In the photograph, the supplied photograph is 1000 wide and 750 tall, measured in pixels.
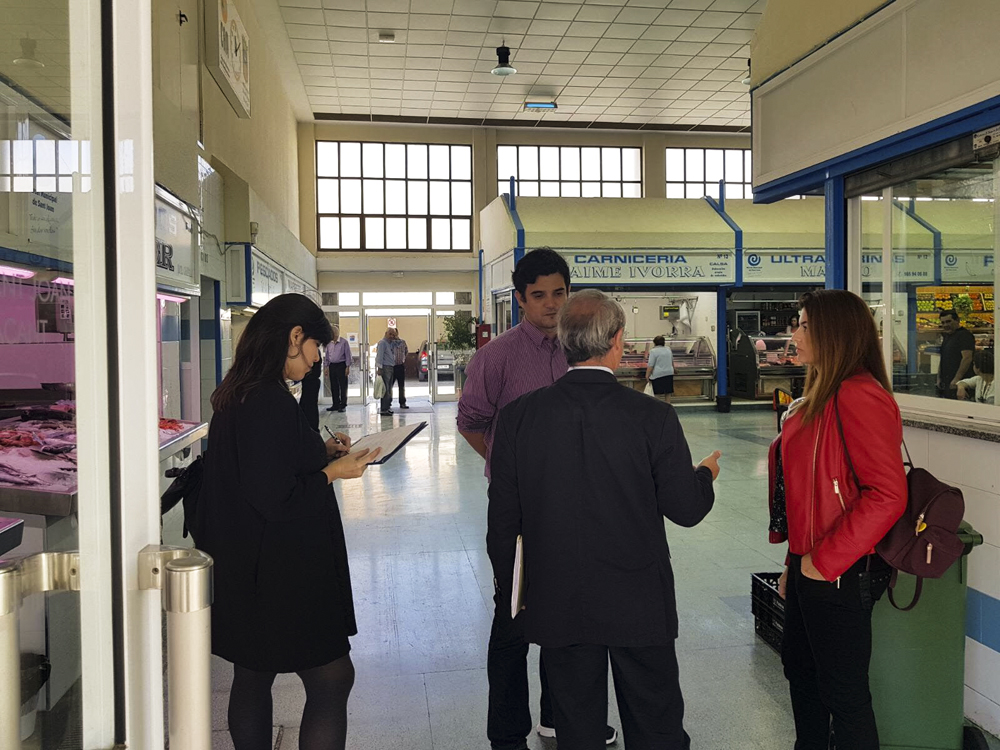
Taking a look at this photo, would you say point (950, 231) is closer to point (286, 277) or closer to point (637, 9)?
point (637, 9)

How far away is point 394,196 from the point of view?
17078mm

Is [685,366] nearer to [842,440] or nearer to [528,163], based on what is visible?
[528,163]

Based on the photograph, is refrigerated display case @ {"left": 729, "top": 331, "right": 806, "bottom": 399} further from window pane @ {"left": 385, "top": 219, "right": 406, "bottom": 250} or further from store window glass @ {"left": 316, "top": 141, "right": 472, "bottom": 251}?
window pane @ {"left": 385, "top": 219, "right": 406, "bottom": 250}

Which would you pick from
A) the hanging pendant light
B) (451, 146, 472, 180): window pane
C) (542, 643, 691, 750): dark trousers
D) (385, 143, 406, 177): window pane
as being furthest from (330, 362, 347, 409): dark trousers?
(542, 643, 691, 750): dark trousers

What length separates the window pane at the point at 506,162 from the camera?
56.6 feet

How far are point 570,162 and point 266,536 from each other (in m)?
16.7

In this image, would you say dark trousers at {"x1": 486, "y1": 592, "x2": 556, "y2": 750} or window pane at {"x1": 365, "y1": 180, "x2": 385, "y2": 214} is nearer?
dark trousers at {"x1": 486, "y1": 592, "x2": 556, "y2": 750}

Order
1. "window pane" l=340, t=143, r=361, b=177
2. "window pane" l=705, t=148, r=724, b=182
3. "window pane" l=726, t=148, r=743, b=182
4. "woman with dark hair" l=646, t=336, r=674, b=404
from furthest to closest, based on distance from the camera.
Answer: "window pane" l=726, t=148, r=743, b=182
"window pane" l=705, t=148, r=724, b=182
"window pane" l=340, t=143, r=361, b=177
"woman with dark hair" l=646, t=336, r=674, b=404

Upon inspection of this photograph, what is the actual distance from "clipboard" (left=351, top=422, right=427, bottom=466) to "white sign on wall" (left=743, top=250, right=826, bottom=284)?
37.1 ft

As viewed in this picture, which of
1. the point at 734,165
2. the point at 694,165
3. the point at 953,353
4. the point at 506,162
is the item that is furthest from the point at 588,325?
the point at 734,165

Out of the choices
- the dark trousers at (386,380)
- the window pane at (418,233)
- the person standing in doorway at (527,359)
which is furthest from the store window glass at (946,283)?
the window pane at (418,233)

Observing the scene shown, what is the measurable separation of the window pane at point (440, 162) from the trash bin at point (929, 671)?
15.8 meters

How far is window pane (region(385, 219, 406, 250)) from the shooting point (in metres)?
17.1

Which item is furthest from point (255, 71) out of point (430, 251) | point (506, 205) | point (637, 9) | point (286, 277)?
point (430, 251)
